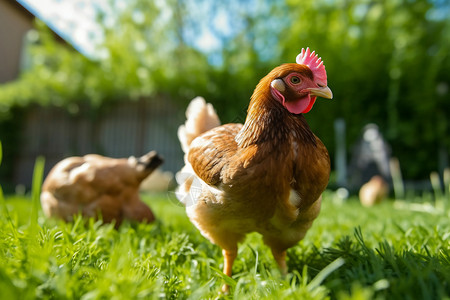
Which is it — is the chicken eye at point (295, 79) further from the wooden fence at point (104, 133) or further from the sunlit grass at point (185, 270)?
the wooden fence at point (104, 133)

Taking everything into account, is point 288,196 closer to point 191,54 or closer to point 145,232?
point 145,232

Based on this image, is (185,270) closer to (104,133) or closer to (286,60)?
(286,60)

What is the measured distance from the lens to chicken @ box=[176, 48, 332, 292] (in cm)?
128

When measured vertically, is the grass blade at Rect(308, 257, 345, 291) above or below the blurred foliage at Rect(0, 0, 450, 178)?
below

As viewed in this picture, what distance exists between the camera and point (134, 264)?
1.27m

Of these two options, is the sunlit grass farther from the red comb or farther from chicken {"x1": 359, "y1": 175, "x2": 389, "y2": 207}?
chicken {"x1": 359, "y1": 175, "x2": 389, "y2": 207}

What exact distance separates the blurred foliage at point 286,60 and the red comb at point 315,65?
233 inches

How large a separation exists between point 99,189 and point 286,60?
6236 mm

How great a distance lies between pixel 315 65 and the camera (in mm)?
1494

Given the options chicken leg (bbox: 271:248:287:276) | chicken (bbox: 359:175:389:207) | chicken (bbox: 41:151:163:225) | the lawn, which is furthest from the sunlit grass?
chicken (bbox: 359:175:389:207)

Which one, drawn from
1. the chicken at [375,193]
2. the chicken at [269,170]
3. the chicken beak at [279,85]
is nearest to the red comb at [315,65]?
the chicken at [269,170]

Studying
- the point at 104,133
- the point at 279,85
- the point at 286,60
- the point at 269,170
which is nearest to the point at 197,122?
the point at 279,85

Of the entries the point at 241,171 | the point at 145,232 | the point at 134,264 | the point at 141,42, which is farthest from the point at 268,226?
the point at 141,42

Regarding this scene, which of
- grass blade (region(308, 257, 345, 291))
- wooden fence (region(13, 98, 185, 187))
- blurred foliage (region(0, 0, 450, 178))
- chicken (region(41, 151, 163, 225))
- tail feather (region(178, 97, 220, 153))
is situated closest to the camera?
grass blade (region(308, 257, 345, 291))
